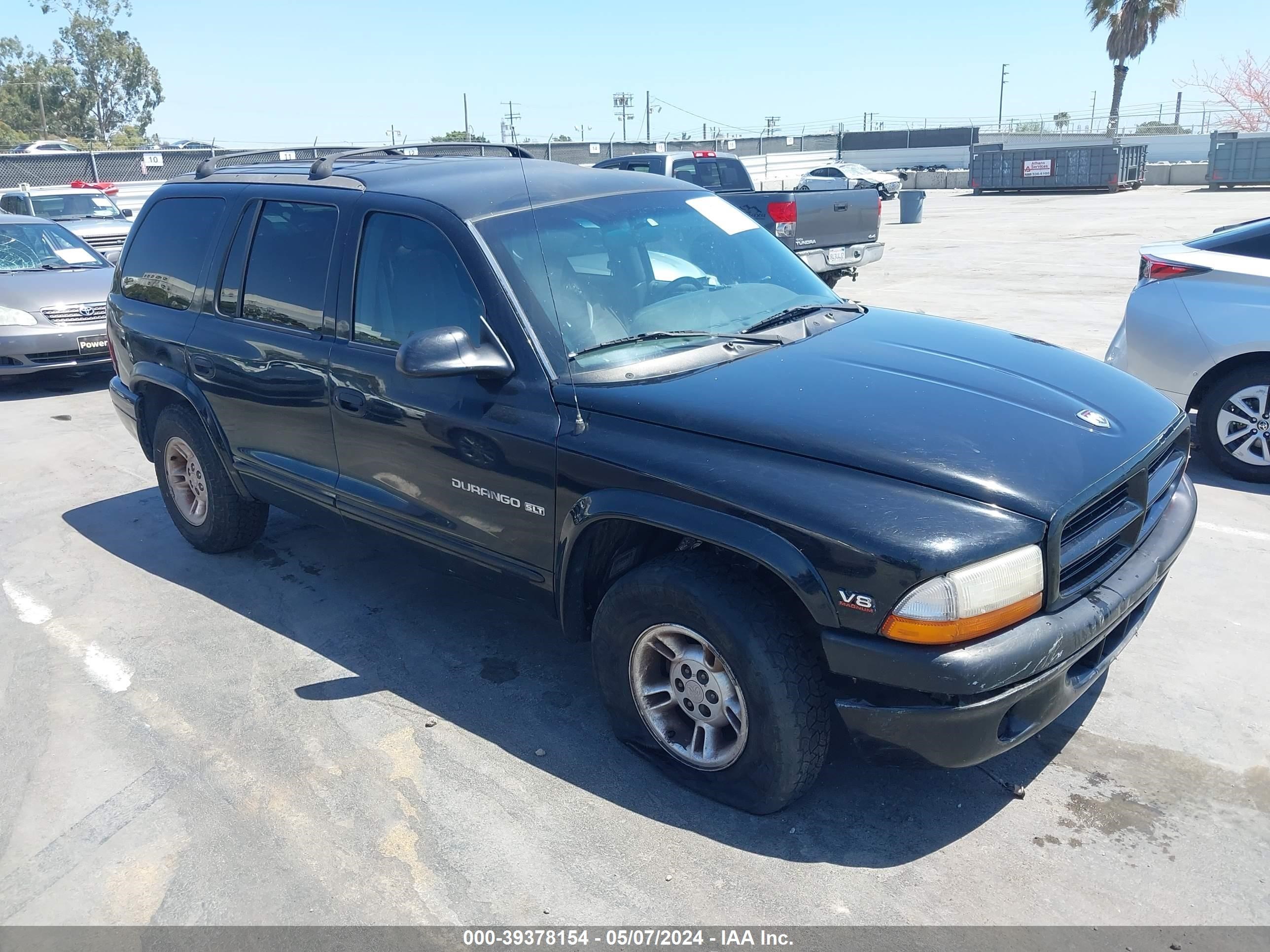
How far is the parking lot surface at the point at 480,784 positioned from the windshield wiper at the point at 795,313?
156cm

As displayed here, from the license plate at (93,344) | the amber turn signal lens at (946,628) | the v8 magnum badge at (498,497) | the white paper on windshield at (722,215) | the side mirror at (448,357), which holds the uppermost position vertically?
the white paper on windshield at (722,215)

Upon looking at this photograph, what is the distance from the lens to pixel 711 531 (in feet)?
9.47

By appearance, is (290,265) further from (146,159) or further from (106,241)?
(146,159)

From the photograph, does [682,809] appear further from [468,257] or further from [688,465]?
[468,257]

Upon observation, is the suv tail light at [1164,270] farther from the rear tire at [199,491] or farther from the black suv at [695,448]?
the rear tire at [199,491]

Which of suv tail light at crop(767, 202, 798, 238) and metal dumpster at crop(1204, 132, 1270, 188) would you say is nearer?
suv tail light at crop(767, 202, 798, 238)

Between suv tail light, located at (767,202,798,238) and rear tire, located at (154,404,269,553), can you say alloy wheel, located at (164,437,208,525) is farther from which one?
suv tail light, located at (767,202,798,238)

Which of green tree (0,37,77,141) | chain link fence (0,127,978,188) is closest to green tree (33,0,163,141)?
green tree (0,37,77,141)

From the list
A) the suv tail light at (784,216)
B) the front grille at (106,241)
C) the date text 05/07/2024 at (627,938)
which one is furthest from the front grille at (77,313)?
the date text 05/07/2024 at (627,938)

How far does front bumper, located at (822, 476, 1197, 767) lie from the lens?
2.64 m

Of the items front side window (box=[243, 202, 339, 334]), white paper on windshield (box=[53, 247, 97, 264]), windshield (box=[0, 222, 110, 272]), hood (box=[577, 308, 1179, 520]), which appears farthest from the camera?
white paper on windshield (box=[53, 247, 97, 264])

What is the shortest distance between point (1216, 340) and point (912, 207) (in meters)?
22.8

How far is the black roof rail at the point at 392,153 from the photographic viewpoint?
444 cm

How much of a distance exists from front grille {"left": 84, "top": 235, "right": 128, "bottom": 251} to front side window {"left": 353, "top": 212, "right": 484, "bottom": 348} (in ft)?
47.3
